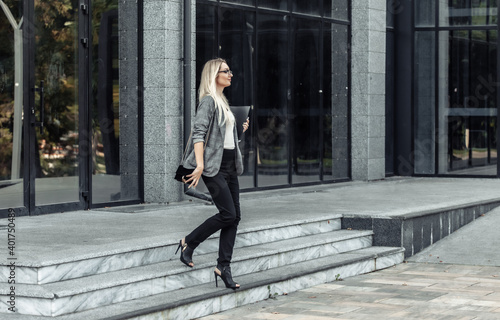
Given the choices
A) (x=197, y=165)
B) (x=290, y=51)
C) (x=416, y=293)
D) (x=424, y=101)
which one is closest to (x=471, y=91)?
(x=424, y=101)

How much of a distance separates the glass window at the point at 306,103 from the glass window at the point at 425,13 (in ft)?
11.2

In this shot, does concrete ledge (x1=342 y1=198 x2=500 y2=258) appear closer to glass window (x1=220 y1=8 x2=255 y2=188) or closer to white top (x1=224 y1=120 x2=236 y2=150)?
white top (x1=224 y1=120 x2=236 y2=150)

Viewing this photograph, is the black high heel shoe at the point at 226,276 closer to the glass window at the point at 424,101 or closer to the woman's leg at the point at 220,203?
the woman's leg at the point at 220,203

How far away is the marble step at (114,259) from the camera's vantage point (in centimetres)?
713

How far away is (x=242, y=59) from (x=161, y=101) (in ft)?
7.58

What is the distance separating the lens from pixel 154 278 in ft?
24.7

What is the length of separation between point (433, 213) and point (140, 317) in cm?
552

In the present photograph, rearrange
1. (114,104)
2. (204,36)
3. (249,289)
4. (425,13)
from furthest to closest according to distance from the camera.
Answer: (425,13) < (204,36) < (114,104) < (249,289)

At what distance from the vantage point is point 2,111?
10.9m

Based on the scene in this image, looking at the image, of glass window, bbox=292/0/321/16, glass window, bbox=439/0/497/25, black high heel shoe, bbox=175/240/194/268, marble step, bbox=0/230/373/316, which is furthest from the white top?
glass window, bbox=439/0/497/25

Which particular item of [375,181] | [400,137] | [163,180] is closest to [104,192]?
[163,180]

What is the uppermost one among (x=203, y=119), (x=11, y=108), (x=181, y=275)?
(x=11, y=108)

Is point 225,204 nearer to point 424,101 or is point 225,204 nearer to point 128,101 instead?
point 128,101

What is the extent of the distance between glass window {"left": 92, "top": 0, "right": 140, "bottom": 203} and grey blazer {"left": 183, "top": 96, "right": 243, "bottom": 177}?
4.89m
